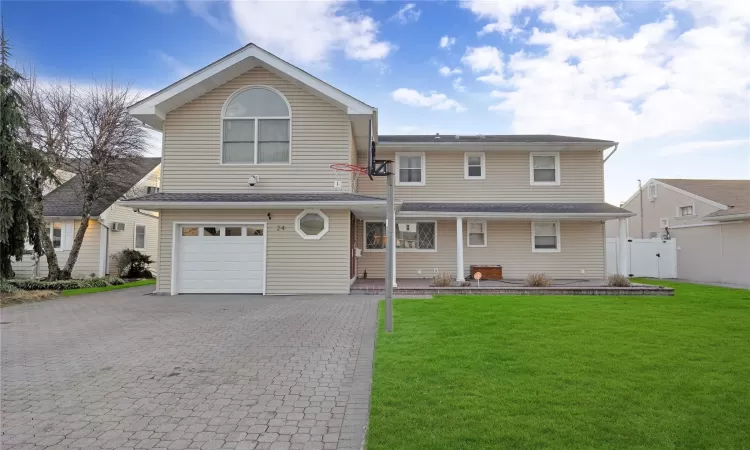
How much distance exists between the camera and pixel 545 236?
1608cm

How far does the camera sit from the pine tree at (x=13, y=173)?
12.1 metres

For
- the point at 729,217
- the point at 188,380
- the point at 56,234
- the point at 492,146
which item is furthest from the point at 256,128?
the point at 729,217

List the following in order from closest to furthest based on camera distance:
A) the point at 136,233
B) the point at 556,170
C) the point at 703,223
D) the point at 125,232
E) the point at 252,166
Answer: the point at 252,166 < the point at 556,170 < the point at 703,223 < the point at 125,232 < the point at 136,233

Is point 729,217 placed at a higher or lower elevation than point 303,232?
higher

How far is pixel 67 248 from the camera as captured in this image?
701 inches

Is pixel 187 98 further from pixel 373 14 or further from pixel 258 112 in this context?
pixel 373 14

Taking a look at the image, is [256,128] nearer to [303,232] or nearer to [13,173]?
[303,232]

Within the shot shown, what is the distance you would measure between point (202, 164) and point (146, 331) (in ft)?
22.5

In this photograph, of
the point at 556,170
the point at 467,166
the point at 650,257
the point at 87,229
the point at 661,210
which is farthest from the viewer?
the point at 661,210

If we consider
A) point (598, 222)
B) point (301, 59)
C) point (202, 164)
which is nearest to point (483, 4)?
point (301, 59)

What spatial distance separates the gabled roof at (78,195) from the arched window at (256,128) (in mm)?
7396

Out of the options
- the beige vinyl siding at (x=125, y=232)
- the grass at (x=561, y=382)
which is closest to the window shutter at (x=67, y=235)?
the beige vinyl siding at (x=125, y=232)

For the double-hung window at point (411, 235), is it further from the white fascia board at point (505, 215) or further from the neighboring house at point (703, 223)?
the neighboring house at point (703, 223)

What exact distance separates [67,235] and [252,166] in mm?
11375
